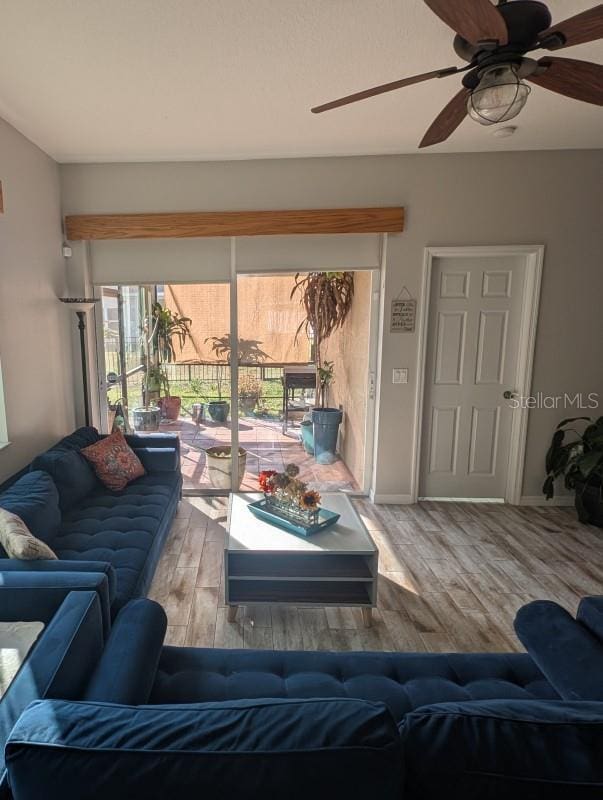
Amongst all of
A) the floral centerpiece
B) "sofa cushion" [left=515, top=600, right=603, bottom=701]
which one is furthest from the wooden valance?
"sofa cushion" [left=515, top=600, right=603, bottom=701]

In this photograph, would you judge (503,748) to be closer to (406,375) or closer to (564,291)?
(406,375)

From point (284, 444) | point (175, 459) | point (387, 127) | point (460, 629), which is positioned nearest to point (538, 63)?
point (387, 127)

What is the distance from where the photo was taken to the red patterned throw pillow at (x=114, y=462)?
3.18 m

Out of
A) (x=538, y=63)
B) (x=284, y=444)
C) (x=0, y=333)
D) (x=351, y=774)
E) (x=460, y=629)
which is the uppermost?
(x=538, y=63)

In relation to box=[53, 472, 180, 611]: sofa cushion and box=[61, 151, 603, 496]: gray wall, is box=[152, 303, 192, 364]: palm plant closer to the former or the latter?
box=[61, 151, 603, 496]: gray wall

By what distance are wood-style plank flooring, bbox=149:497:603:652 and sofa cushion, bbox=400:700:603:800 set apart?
4.87ft

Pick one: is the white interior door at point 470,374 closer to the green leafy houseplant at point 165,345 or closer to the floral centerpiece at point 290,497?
the floral centerpiece at point 290,497

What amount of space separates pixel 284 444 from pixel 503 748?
160 inches

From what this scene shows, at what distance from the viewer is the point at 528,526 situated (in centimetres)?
367

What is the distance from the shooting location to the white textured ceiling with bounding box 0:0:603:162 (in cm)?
201

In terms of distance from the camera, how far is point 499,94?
162 centimetres

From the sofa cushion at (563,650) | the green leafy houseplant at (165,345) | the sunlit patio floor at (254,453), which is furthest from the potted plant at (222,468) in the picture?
the sofa cushion at (563,650)

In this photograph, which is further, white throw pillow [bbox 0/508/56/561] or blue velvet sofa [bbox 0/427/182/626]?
blue velvet sofa [bbox 0/427/182/626]

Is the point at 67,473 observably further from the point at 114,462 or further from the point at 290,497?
the point at 290,497
